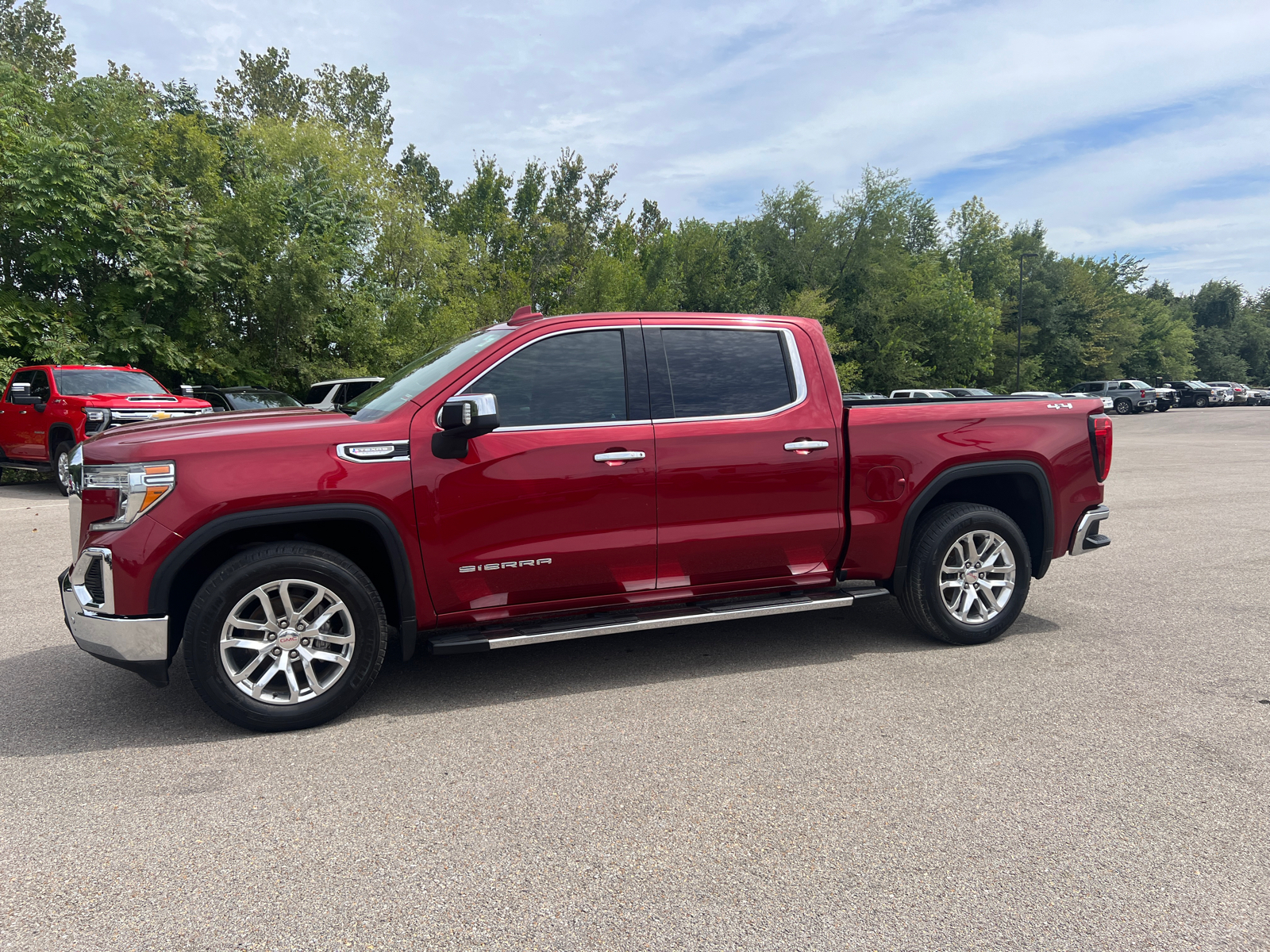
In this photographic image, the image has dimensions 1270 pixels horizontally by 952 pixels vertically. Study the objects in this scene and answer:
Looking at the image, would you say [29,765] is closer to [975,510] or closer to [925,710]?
[925,710]

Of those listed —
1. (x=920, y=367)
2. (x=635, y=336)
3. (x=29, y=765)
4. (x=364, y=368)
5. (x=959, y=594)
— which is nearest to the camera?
(x=29, y=765)

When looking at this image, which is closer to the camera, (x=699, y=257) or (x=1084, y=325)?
(x=699, y=257)

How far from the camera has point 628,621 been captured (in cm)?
430

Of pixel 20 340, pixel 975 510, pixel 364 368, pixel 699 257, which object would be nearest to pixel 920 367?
pixel 699 257

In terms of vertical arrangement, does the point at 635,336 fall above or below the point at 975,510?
above

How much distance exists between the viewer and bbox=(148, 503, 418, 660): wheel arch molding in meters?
3.70

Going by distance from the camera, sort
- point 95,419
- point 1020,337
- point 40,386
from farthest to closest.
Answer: point 1020,337
point 40,386
point 95,419

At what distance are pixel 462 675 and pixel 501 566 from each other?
91cm

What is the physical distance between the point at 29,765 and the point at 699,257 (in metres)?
50.1

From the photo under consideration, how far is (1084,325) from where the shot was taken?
6619 cm

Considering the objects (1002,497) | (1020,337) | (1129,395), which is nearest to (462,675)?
(1002,497)

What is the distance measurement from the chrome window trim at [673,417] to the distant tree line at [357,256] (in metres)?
18.4

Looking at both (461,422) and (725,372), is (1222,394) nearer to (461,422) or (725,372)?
(725,372)

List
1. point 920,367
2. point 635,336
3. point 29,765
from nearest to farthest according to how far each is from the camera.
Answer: point 29,765 → point 635,336 → point 920,367
